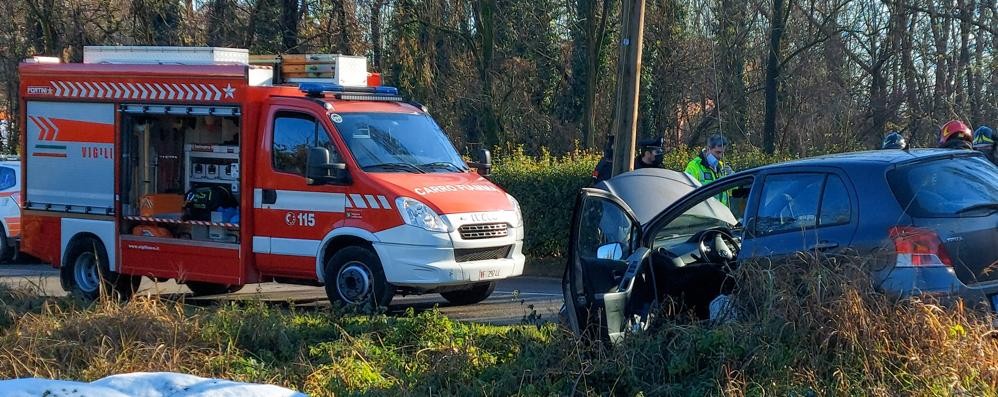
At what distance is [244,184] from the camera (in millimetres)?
10508

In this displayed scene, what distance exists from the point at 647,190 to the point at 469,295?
412 centimetres

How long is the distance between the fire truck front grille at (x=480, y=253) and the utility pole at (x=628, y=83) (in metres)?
3.82

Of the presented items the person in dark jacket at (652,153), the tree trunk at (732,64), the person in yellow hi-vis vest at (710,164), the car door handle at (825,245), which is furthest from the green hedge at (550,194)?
the tree trunk at (732,64)

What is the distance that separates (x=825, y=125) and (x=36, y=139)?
18140 millimetres

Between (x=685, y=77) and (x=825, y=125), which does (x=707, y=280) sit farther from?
(x=685, y=77)

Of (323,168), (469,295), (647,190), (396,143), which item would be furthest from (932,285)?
(469,295)

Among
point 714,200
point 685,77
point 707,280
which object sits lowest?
point 707,280

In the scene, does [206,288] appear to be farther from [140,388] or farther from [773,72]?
[773,72]

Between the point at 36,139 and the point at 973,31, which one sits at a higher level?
the point at 973,31

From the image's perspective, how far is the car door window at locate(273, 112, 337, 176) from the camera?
10.3 meters

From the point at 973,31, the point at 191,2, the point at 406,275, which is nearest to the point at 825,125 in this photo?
the point at 973,31

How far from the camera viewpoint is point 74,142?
11453 millimetres

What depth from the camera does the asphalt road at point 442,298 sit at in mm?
10219

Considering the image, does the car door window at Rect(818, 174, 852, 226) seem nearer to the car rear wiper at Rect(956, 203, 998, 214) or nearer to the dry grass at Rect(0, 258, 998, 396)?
the dry grass at Rect(0, 258, 998, 396)
